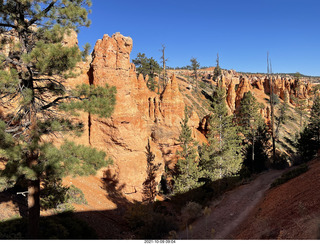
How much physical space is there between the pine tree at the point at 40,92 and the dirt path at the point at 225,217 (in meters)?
5.24

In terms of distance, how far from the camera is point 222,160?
1945cm

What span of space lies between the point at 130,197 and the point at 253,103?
21371mm

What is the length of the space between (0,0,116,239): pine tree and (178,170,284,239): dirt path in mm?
5245

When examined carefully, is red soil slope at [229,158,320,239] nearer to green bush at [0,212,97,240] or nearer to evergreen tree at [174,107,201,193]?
green bush at [0,212,97,240]

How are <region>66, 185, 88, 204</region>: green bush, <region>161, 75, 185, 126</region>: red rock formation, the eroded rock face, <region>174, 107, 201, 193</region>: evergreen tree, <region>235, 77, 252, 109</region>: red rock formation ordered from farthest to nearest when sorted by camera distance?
<region>235, 77, 252, 109</region>: red rock formation, <region>161, 75, 185, 126</region>: red rock formation, <region>174, 107, 201, 193</region>: evergreen tree, the eroded rock face, <region>66, 185, 88, 204</region>: green bush

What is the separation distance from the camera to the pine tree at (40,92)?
229 inches

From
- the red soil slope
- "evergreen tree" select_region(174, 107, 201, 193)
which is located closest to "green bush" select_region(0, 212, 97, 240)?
the red soil slope

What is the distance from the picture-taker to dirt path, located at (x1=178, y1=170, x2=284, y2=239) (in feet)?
32.6

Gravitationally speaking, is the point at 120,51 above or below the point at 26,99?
above

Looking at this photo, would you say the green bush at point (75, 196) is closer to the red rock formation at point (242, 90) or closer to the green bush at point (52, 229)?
the green bush at point (52, 229)

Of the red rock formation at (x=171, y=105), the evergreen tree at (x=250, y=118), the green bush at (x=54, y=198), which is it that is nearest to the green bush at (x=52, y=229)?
the green bush at (x=54, y=198)

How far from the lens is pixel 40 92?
7.10 meters

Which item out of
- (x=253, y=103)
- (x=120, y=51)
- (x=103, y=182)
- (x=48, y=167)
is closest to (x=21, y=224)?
(x=48, y=167)

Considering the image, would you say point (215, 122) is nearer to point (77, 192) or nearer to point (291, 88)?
point (77, 192)
